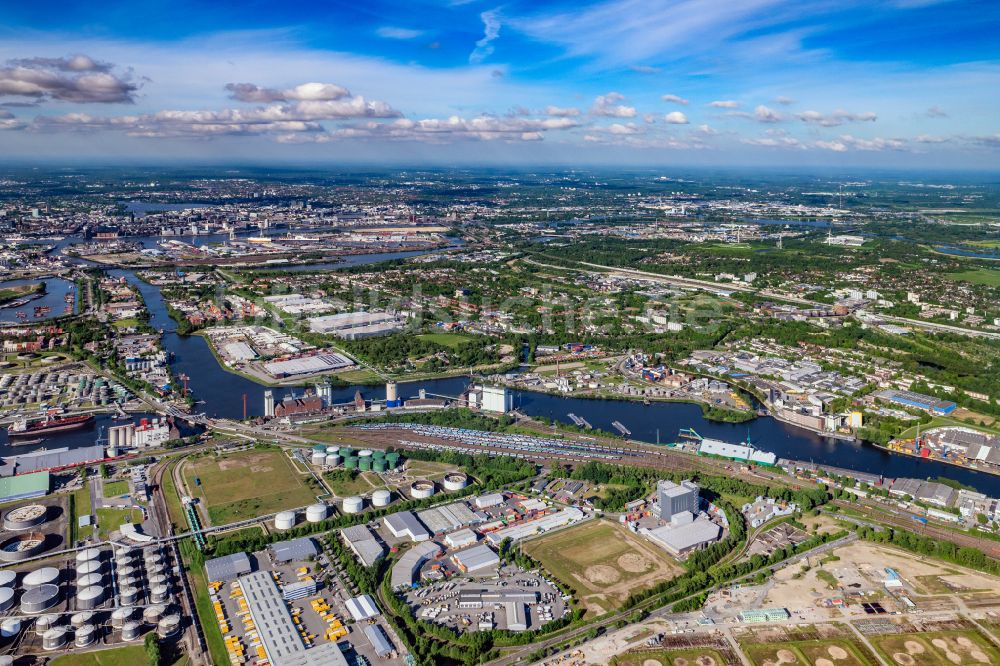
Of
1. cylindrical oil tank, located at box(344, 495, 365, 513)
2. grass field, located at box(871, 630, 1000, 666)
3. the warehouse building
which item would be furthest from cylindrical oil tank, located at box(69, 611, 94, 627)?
grass field, located at box(871, 630, 1000, 666)

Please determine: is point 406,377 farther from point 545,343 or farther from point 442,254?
point 442,254

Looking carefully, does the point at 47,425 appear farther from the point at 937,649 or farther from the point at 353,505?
the point at 937,649

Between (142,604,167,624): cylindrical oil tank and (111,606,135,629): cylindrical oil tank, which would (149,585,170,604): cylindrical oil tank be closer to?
(142,604,167,624): cylindrical oil tank

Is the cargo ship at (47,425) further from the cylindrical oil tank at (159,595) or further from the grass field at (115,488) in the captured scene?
the cylindrical oil tank at (159,595)

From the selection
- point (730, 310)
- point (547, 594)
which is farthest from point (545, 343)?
point (547, 594)

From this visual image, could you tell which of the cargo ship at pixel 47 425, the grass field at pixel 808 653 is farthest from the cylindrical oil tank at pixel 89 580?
the grass field at pixel 808 653

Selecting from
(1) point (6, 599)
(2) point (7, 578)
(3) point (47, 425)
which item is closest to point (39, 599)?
(1) point (6, 599)

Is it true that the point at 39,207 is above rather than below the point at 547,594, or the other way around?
above
